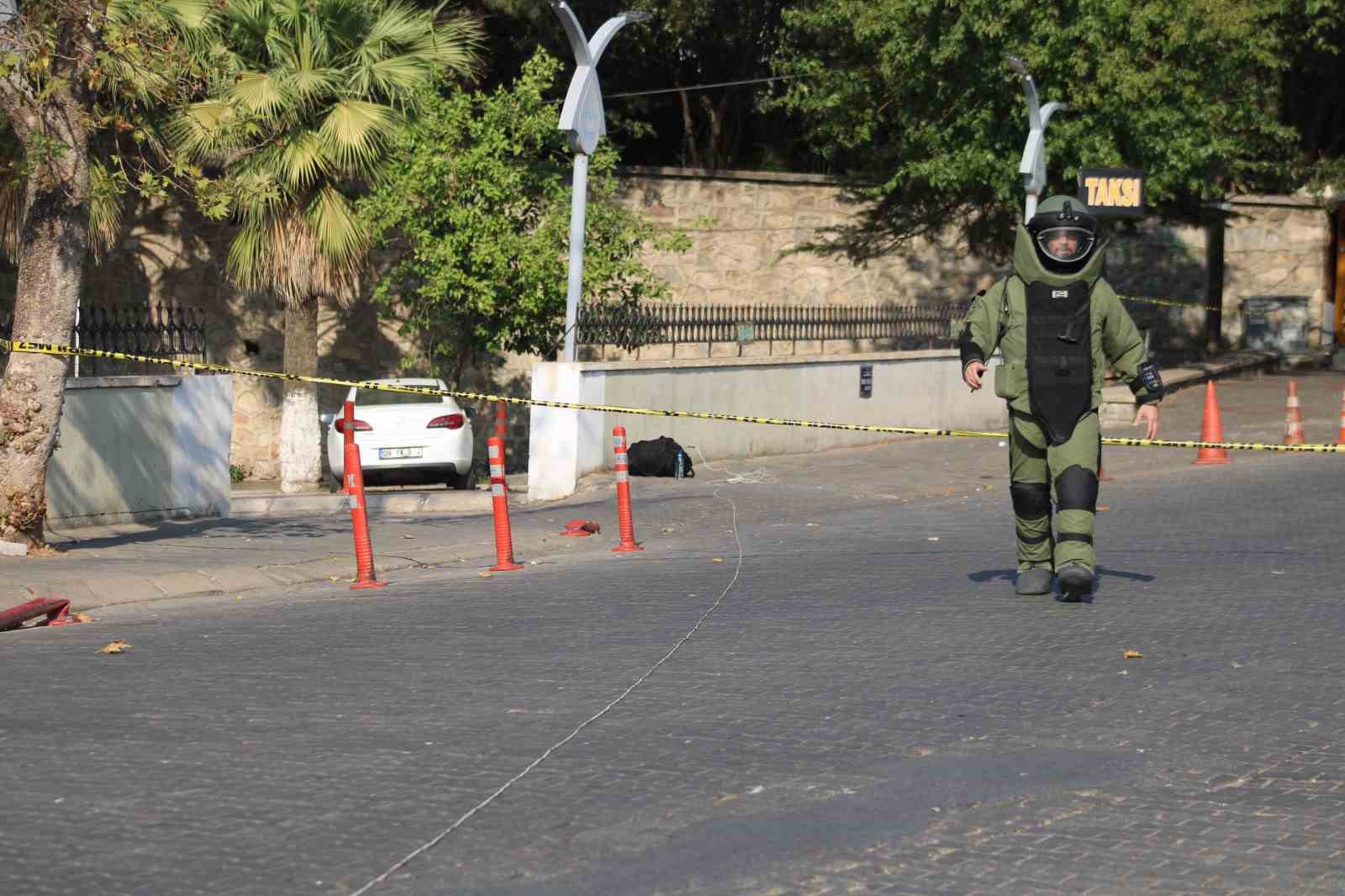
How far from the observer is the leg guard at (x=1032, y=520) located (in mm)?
9906

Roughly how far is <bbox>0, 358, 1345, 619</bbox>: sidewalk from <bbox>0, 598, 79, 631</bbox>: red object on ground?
0.60 m

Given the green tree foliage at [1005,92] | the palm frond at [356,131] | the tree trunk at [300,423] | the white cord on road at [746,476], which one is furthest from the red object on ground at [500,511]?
the green tree foliage at [1005,92]

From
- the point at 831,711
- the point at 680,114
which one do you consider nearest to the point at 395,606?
the point at 831,711

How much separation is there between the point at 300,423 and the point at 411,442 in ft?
11.2

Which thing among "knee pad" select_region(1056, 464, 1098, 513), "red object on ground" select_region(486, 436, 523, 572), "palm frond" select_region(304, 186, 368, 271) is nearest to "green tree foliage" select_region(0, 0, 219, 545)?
"red object on ground" select_region(486, 436, 523, 572)

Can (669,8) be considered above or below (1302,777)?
above

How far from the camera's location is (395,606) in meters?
10.7

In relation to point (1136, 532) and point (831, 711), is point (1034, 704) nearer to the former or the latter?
point (831, 711)

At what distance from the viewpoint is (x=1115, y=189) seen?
89.1ft

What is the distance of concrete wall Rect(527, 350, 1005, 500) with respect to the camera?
1831 cm

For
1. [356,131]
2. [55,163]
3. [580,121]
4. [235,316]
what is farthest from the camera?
[235,316]

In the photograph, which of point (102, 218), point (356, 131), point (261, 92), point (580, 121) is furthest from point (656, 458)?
point (102, 218)

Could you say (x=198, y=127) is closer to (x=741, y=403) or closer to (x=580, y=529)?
(x=741, y=403)

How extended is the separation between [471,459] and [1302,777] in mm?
15530
